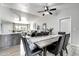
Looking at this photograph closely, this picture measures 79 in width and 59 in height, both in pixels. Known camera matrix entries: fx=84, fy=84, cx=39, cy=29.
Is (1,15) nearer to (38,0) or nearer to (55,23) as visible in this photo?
(38,0)

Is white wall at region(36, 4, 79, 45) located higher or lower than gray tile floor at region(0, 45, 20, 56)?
higher

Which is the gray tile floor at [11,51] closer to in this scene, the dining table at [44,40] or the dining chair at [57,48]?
the dining table at [44,40]

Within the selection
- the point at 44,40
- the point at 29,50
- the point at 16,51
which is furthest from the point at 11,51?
the point at 44,40

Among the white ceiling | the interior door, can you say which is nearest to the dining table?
the interior door

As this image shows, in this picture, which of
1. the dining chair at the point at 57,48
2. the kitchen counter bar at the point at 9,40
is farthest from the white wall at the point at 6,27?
the dining chair at the point at 57,48

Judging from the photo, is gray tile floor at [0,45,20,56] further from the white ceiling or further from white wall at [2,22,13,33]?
the white ceiling

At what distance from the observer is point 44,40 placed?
1.85 meters

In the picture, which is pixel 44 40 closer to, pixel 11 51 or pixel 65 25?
pixel 65 25

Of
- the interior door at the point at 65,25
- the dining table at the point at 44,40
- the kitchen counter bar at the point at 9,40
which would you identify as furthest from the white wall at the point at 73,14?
the kitchen counter bar at the point at 9,40

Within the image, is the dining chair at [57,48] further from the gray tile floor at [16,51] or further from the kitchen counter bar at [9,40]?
the kitchen counter bar at [9,40]

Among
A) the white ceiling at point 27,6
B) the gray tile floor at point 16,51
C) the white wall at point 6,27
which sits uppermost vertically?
the white ceiling at point 27,6

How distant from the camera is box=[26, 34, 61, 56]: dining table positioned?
1.81m

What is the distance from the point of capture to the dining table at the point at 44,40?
5.94 ft

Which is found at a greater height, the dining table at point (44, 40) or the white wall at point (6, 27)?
the white wall at point (6, 27)
